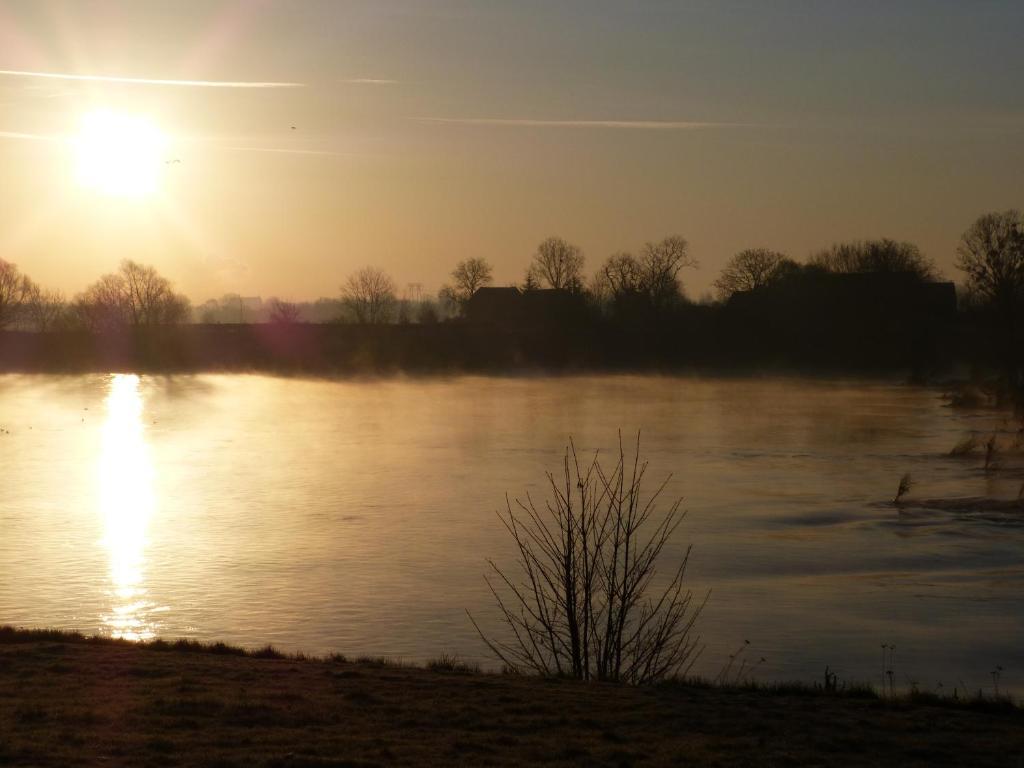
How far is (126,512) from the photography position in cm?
1853

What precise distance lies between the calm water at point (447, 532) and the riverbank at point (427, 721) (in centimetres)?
224

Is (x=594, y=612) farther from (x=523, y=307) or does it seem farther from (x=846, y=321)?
(x=523, y=307)

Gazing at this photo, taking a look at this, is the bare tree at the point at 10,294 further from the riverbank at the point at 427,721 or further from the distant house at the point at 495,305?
the riverbank at the point at 427,721

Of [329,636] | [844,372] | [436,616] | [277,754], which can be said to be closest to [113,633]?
[329,636]

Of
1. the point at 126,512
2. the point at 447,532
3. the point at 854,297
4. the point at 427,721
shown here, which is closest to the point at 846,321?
the point at 854,297

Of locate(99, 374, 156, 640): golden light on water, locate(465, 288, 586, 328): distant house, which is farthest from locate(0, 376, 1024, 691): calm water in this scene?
locate(465, 288, 586, 328): distant house

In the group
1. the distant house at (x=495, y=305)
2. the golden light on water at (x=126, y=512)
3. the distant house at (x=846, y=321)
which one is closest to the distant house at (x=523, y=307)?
the distant house at (x=495, y=305)

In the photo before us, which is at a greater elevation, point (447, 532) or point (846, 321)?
point (846, 321)

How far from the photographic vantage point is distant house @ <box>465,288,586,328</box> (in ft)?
266

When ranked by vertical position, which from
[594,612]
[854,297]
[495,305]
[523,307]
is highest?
[495,305]

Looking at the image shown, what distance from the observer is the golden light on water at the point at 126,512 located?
11508 millimetres

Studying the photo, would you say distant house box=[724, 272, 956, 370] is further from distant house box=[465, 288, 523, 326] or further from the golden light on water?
the golden light on water

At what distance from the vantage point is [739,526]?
16938 mm

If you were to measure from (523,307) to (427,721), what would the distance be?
→ 82411 millimetres
